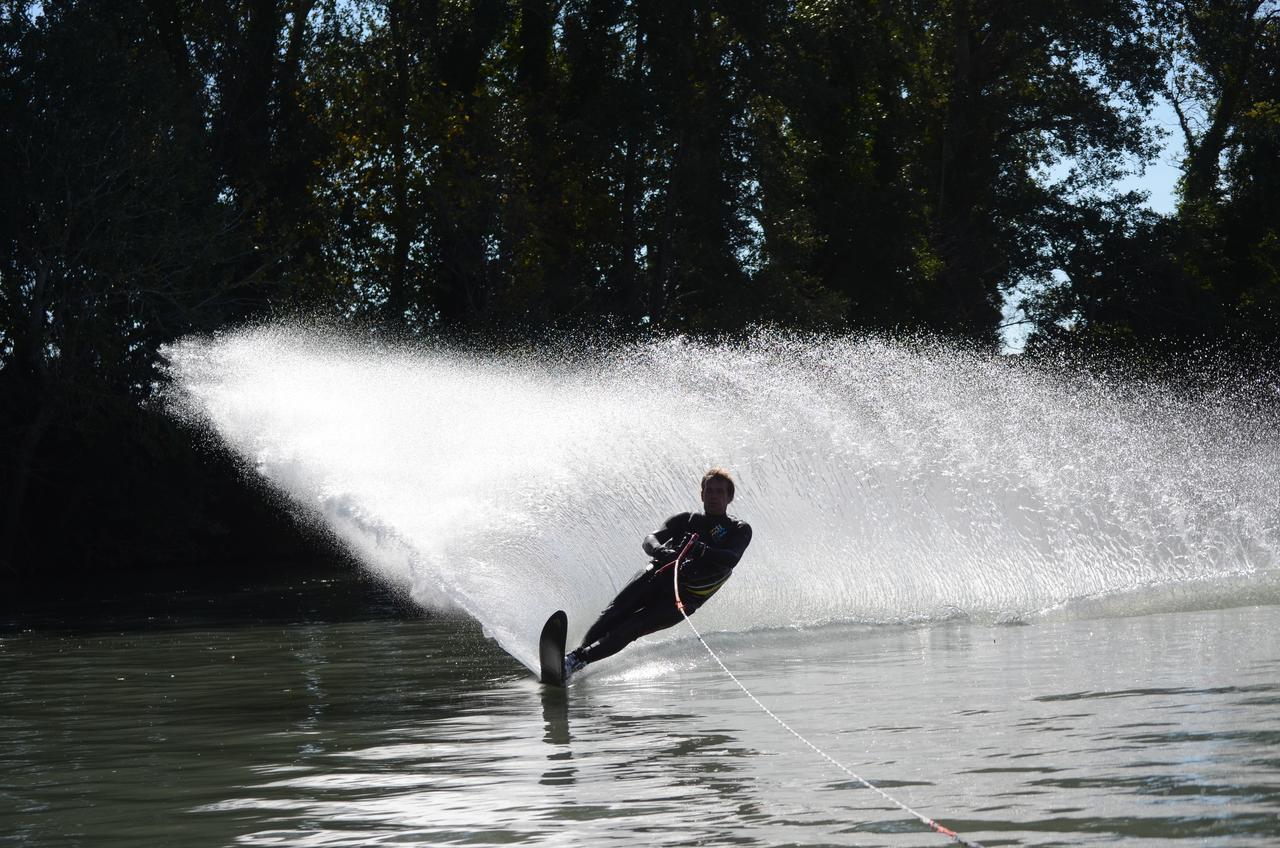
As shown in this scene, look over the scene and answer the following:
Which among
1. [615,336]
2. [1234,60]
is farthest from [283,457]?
[1234,60]

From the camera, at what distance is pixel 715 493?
11.4 metres

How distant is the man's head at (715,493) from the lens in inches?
447

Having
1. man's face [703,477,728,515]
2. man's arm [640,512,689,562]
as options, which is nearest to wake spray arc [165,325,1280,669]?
man's arm [640,512,689,562]

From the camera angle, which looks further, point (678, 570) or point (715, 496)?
point (715, 496)

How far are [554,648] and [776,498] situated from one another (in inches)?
217

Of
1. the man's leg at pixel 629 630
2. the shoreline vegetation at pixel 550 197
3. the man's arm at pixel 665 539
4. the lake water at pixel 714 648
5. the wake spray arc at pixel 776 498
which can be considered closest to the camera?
the lake water at pixel 714 648

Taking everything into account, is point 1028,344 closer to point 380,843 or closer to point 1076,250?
point 1076,250

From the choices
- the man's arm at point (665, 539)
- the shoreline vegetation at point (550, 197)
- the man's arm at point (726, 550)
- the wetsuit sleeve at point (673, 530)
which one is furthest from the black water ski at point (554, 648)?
the shoreline vegetation at point (550, 197)

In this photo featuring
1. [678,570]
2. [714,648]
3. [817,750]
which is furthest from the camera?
[714,648]

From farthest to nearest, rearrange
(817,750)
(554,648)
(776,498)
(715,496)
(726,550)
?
(776,498) → (715,496) → (726,550) → (554,648) → (817,750)

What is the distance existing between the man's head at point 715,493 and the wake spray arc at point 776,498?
1538 millimetres

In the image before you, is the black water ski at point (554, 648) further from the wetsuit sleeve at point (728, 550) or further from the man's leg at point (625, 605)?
the wetsuit sleeve at point (728, 550)

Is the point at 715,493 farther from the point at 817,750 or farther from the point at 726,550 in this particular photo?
the point at 817,750

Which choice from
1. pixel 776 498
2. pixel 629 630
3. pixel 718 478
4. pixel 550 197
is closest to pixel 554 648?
pixel 629 630
